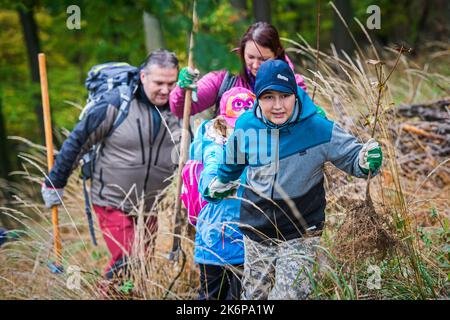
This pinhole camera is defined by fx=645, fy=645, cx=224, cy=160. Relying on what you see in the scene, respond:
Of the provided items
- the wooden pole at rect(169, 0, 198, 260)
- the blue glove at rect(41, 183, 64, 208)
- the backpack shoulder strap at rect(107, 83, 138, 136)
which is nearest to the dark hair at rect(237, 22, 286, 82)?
the wooden pole at rect(169, 0, 198, 260)

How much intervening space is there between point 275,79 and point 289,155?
1.19ft

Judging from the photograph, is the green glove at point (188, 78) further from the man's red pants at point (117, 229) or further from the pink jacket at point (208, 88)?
the man's red pants at point (117, 229)

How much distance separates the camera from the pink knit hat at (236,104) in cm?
354

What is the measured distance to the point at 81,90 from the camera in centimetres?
1149

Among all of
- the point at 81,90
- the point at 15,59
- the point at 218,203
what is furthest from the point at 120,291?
the point at 15,59

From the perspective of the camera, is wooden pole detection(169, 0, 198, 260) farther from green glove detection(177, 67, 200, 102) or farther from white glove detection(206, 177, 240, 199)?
white glove detection(206, 177, 240, 199)

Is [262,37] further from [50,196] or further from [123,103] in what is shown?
[50,196]

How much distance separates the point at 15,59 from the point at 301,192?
12.4m

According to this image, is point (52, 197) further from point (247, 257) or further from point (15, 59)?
point (15, 59)

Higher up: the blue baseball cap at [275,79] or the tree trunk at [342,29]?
the tree trunk at [342,29]

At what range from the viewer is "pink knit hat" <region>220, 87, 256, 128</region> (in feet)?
11.6

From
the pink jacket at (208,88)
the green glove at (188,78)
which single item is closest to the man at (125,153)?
the pink jacket at (208,88)

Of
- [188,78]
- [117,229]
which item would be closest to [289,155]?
[188,78]

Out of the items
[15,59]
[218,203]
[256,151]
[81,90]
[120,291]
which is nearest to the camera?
[256,151]
